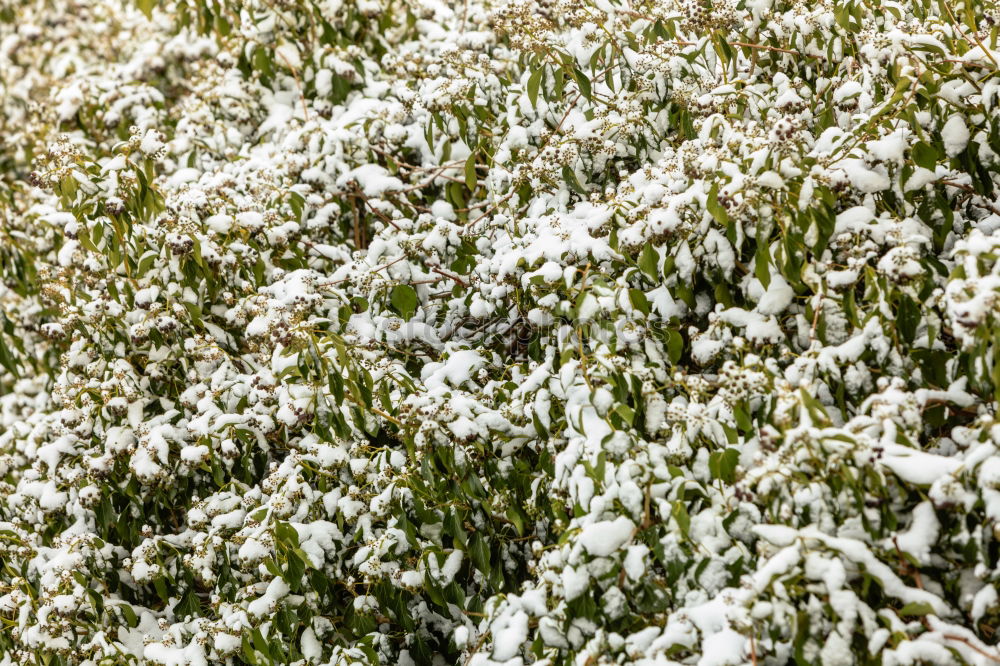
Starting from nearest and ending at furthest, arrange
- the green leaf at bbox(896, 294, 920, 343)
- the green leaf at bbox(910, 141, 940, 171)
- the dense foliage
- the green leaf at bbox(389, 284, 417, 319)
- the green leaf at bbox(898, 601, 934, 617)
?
1. the green leaf at bbox(898, 601, 934, 617)
2. the dense foliage
3. the green leaf at bbox(896, 294, 920, 343)
4. the green leaf at bbox(910, 141, 940, 171)
5. the green leaf at bbox(389, 284, 417, 319)

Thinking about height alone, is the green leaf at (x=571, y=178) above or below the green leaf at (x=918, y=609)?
above

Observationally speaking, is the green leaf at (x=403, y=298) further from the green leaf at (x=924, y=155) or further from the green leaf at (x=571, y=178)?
the green leaf at (x=924, y=155)

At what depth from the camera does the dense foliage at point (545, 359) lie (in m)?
2.14

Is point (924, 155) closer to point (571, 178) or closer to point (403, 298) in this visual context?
point (571, 178)

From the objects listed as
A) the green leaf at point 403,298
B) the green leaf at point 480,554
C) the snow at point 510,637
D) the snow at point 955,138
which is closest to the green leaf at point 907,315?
the snow at point 955,138

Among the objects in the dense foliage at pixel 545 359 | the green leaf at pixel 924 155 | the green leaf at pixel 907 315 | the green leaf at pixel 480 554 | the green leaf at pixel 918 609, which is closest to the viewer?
the green leaf at pixel 918 609

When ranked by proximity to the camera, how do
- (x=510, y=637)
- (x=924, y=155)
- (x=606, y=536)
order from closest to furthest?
(x=606, y=536) < (x=510, y=637) < (x=924, y=155)

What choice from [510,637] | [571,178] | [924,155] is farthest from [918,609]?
[571,178]

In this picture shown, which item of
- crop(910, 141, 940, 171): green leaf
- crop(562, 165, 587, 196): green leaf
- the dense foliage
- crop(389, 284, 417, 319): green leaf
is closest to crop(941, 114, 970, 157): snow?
the dense foliage

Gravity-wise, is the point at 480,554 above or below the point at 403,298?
below

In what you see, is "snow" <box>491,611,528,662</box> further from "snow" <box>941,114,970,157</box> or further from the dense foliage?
"snow" <box>941,114,970,157</box>

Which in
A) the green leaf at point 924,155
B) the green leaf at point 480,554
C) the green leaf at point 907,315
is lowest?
the green leaf at point 480,554

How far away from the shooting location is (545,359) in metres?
3.08

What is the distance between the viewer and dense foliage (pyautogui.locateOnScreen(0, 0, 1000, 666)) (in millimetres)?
2139
